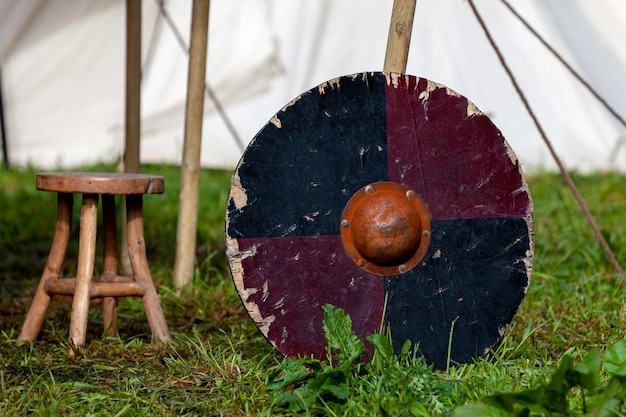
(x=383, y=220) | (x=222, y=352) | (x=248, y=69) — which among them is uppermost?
(x=248, y=69)

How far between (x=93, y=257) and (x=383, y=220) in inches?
36.1

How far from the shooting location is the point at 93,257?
264 cm

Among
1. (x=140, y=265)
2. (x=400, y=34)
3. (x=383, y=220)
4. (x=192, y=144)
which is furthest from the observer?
(x=192, y=144)

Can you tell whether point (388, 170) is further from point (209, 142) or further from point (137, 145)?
point (209, 142)

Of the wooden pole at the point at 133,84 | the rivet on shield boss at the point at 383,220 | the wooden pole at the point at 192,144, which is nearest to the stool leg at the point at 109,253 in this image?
the wooden pole at the point at 192,144

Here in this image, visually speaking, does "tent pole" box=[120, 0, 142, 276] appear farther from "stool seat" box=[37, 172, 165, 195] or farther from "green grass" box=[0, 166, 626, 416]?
"stool seat" box=[37, 172, 165, 195]

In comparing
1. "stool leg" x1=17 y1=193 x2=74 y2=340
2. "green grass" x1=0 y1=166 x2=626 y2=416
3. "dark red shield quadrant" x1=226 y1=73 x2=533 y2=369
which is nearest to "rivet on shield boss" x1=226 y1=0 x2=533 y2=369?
"dark red shield quadrant" x1=226 y1=73 x2=533 y2=369

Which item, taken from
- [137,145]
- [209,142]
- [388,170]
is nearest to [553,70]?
[209,142]

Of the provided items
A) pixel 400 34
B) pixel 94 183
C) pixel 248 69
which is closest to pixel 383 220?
pixel 400 34

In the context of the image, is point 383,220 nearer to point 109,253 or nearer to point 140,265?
point 140,265

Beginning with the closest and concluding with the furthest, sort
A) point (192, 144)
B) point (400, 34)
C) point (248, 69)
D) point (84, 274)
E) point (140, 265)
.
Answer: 1. point (400, 34)
2. point (84, 274)
3. point (140, 265)
4. point (192, 144)
5. point (248, 69)

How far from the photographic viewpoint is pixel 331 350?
7.33ft

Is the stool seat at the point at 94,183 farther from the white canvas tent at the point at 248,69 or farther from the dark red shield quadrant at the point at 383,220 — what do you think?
the white canvas tent at the point at 248,69

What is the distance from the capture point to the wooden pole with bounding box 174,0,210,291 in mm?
3049
